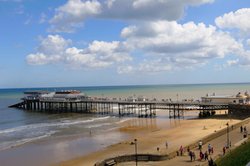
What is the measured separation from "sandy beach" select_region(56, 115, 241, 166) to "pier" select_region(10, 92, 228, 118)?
22.4ft

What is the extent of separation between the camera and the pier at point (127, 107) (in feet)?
209

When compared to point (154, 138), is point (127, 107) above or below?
above

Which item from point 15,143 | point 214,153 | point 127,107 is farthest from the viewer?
point 127,107

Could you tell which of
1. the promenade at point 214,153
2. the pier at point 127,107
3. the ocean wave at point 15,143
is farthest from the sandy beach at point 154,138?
the ocean wave at point 15,143

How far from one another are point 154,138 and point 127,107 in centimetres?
3634

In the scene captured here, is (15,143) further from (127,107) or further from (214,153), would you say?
(127,107)

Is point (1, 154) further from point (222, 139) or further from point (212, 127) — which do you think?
point (212, 127)

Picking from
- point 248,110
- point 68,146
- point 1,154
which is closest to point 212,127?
point 248,110

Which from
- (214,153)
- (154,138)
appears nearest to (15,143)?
(154,138)

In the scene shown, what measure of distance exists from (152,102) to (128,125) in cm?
1331

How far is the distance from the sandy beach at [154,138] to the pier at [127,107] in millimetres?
6838

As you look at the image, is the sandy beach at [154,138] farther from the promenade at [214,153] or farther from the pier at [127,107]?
the pier at [127,107]

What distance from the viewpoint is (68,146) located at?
40.0 m

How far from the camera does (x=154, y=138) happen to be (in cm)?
4247
